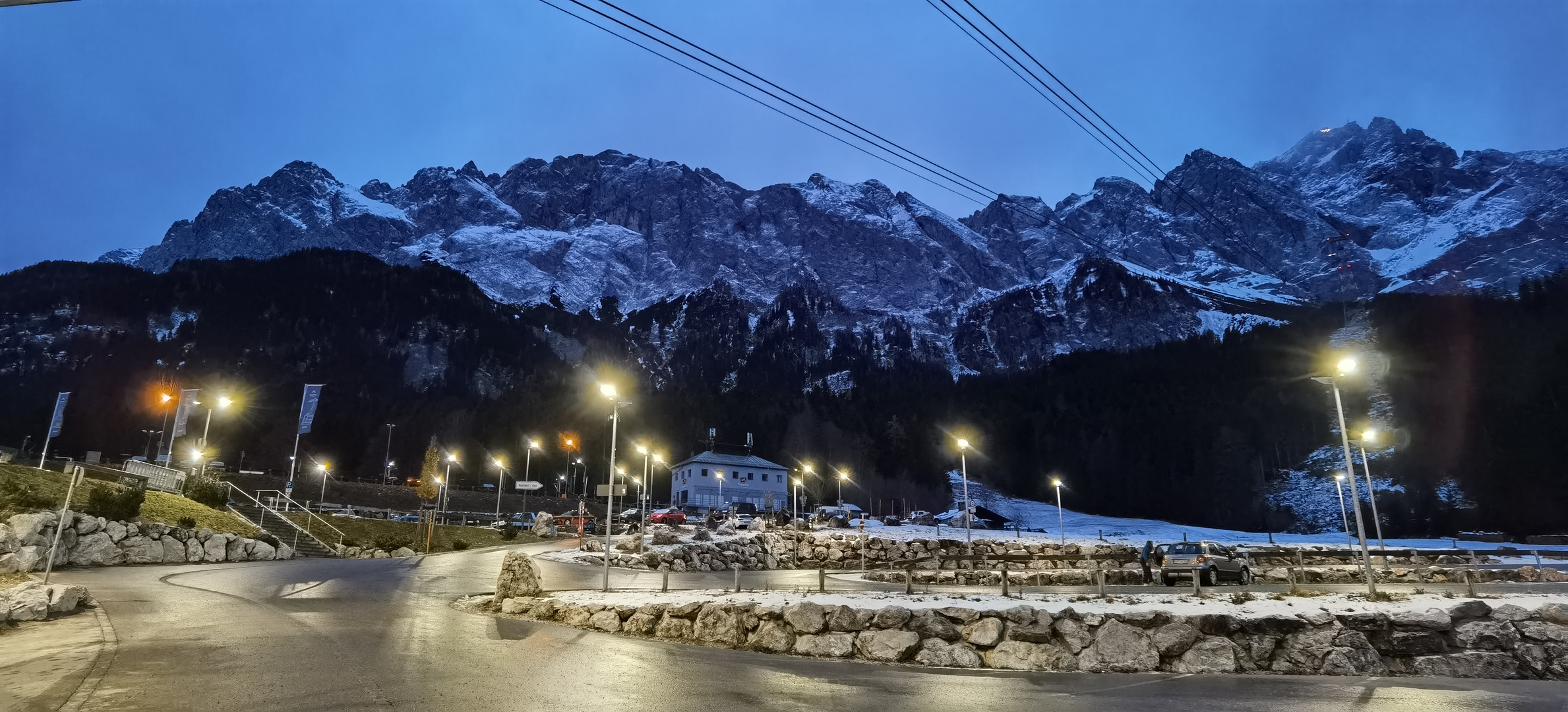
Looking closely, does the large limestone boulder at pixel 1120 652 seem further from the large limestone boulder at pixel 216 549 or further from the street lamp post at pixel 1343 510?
the street lamp post at pixel 1343 510

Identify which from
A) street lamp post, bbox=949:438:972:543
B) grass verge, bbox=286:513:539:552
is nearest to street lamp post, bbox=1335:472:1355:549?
street lamp post, bbox=949:438:972:543

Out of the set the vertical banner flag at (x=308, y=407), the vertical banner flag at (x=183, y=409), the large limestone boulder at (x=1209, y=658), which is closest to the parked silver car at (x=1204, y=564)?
the large limestone boulder at (x=1209, y=658)

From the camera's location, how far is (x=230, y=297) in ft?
479

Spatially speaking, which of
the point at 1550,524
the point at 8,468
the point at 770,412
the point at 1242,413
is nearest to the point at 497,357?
the point at 770,412

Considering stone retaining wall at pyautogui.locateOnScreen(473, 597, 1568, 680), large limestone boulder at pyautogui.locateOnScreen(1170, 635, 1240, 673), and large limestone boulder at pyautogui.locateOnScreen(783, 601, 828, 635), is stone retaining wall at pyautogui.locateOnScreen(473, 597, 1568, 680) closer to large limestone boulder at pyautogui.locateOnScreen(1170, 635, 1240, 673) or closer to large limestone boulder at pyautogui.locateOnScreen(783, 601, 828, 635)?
large limestone boulder at pyautogui.locateOnScreen(1170, 635, 1240, 673)

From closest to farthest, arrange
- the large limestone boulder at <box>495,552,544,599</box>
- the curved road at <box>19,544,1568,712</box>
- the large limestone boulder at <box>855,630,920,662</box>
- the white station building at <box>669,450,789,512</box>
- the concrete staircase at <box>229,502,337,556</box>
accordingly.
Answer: the curved road at <box>19,544,1568,712</box> < the large limestone boulder at <box>855,630,920,662</box> < the large limestone boulder at <box>495,552,544,599</box> < the concrete staircase at <box>229,502,337,556</box> < the white station building at <box>669,450,789,512</box>

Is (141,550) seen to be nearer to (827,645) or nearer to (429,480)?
(429,480)

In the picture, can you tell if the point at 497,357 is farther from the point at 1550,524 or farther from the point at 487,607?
the point at 1550,524

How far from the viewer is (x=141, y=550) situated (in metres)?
24.8

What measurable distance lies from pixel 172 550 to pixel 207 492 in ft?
30.8

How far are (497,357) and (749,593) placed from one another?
152 metres

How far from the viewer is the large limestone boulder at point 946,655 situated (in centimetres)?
1027

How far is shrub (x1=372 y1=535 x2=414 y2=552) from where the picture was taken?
3584cm

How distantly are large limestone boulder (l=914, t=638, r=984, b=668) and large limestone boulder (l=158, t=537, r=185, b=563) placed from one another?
29.8 metres
